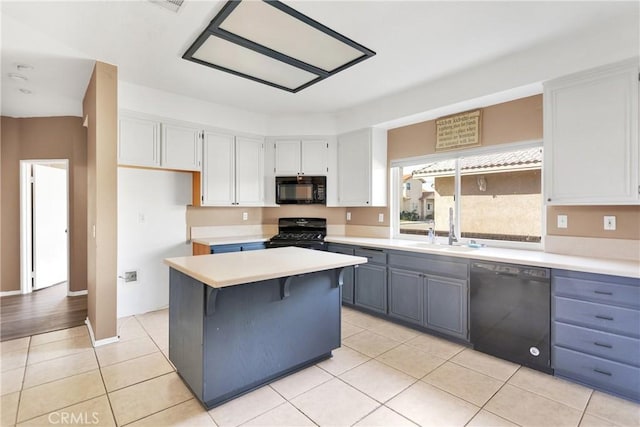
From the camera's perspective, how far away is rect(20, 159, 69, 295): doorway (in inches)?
179

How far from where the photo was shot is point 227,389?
6.65ft

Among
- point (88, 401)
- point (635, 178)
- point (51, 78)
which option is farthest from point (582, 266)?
point (51, 78)

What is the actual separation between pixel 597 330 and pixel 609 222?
2.93 ft

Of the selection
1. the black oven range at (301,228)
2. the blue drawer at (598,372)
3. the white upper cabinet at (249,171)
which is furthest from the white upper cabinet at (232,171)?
the blue drawer at (598,372)

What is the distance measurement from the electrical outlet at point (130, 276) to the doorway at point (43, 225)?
5.16ft

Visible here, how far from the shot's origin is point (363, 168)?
409 centimetres

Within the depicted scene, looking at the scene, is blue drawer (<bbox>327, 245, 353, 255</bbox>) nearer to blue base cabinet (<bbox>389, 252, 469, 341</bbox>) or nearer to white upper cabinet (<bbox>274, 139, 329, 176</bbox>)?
blue base cabinet (<bbox>389, 252, 469, 341</bbox>)

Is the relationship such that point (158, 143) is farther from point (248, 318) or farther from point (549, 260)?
point (549, 260)

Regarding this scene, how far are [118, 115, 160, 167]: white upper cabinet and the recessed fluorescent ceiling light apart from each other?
1207mm

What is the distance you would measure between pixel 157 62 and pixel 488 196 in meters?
3.54

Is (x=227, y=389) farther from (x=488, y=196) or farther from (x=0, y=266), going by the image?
(x=0, y=266)

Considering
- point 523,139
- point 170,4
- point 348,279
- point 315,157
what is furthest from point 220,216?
point 523,139

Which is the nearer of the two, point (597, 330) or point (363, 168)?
point (597, 330)

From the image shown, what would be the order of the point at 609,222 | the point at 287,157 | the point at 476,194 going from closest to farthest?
the point at 609,222, the point at 476,194, the point at 287,157
